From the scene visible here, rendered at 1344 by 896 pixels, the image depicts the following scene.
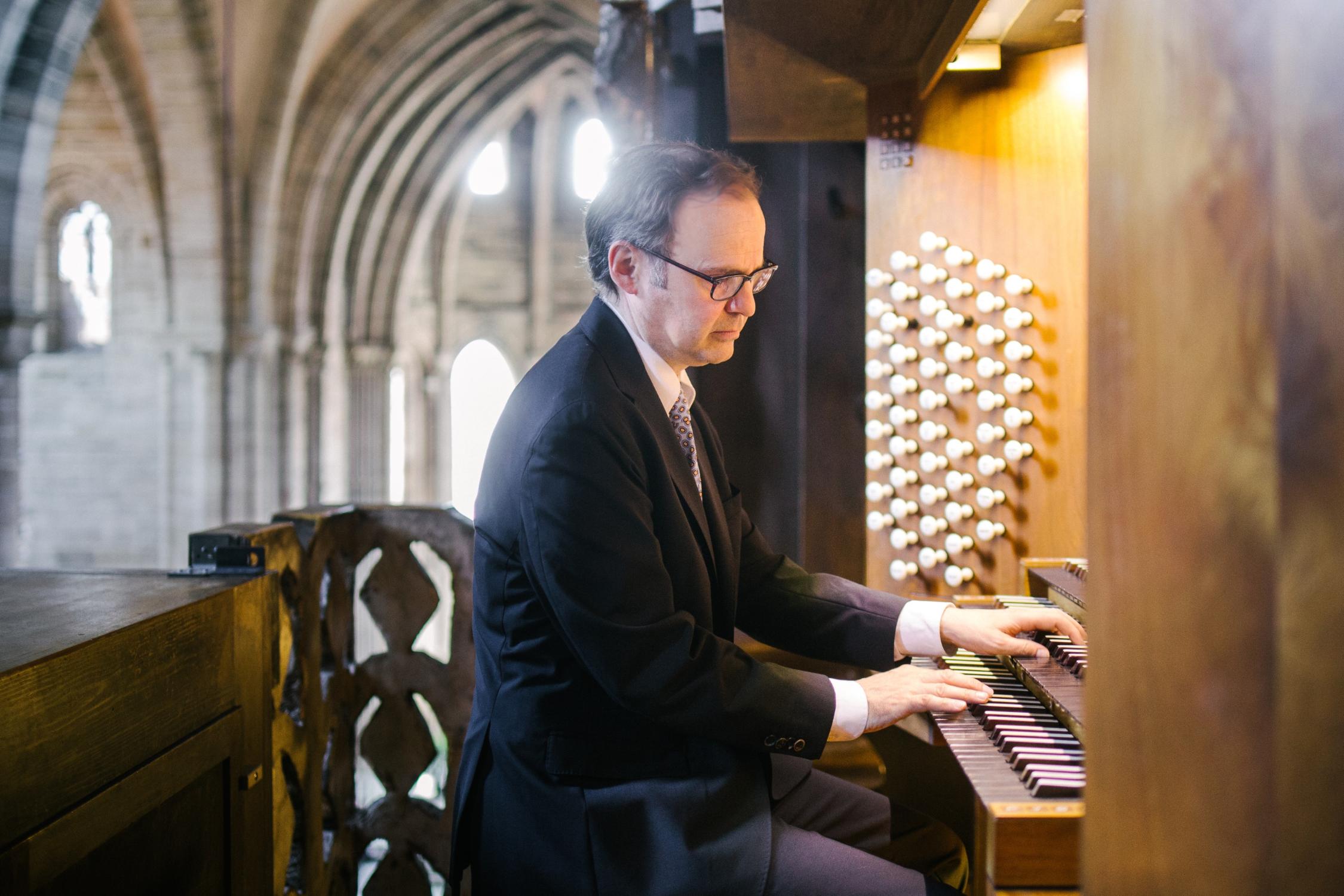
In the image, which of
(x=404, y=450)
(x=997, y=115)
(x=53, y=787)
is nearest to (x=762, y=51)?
(x=997, y=115)

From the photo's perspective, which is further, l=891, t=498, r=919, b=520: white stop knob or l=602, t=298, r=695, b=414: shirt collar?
l=891, t=498, r=919, b=520: white stop knob

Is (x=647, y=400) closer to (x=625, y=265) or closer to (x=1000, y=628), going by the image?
(x=625, y=265)

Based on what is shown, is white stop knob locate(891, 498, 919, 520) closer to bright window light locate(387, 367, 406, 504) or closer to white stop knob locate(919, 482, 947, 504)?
white stop knob locate(919, 482, 947, 504)

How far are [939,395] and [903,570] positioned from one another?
481 millimetres

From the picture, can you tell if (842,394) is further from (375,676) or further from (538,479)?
(538,479)

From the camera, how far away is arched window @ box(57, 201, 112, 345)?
11.9 m

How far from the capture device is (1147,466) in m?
0.87

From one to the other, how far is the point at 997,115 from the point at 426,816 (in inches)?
104

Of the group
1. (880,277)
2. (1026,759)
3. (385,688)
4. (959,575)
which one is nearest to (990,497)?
(959,575)

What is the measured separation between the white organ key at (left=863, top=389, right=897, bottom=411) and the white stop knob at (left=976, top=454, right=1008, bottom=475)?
308 millimetres

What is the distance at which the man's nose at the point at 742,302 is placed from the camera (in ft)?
5.75

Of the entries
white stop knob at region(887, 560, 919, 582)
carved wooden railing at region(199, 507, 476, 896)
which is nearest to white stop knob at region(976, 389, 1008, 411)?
white stop knob at region(887, 560, 919, 582)

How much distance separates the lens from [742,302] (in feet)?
5.79

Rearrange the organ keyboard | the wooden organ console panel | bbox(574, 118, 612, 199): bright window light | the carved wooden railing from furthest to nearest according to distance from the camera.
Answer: bbox(574, 118, 612, 199): bright window light < the carved wooden railing < the wooden organ console panel < the organ keyboard
